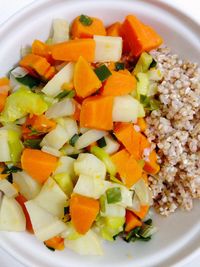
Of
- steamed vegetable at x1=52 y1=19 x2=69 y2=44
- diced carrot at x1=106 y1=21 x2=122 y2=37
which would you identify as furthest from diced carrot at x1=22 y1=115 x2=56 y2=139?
diced carrot at x1=106 y1=21 x2=122 y2=37

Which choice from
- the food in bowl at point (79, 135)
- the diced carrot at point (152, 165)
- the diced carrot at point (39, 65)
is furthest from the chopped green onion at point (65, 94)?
the diced carrot at point (152, 165)

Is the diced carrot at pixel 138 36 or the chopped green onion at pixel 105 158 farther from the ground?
the diced carrot at pixel 138 36

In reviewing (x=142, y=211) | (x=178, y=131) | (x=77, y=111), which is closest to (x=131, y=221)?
(x=142, y=211)

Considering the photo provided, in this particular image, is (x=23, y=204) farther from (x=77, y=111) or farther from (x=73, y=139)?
(x=77, y=111)

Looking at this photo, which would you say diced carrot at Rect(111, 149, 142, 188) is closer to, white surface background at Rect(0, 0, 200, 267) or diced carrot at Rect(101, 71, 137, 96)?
diced carrot at Rect(101, 71, 137, 96)

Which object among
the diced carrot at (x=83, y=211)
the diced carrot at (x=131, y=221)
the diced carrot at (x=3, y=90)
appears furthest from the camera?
the diced carrot at (x=131, y=221)

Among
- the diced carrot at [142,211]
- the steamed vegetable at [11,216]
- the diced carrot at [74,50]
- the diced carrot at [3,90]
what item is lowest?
the steamed vegetable at [11,216]

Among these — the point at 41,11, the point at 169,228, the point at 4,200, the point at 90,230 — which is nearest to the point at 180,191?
the point at 169,228

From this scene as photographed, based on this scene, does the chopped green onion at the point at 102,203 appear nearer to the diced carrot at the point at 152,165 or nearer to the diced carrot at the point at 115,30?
the diced carrot at the point at 152,165

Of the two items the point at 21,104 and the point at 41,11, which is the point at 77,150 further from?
the point at 41,11
